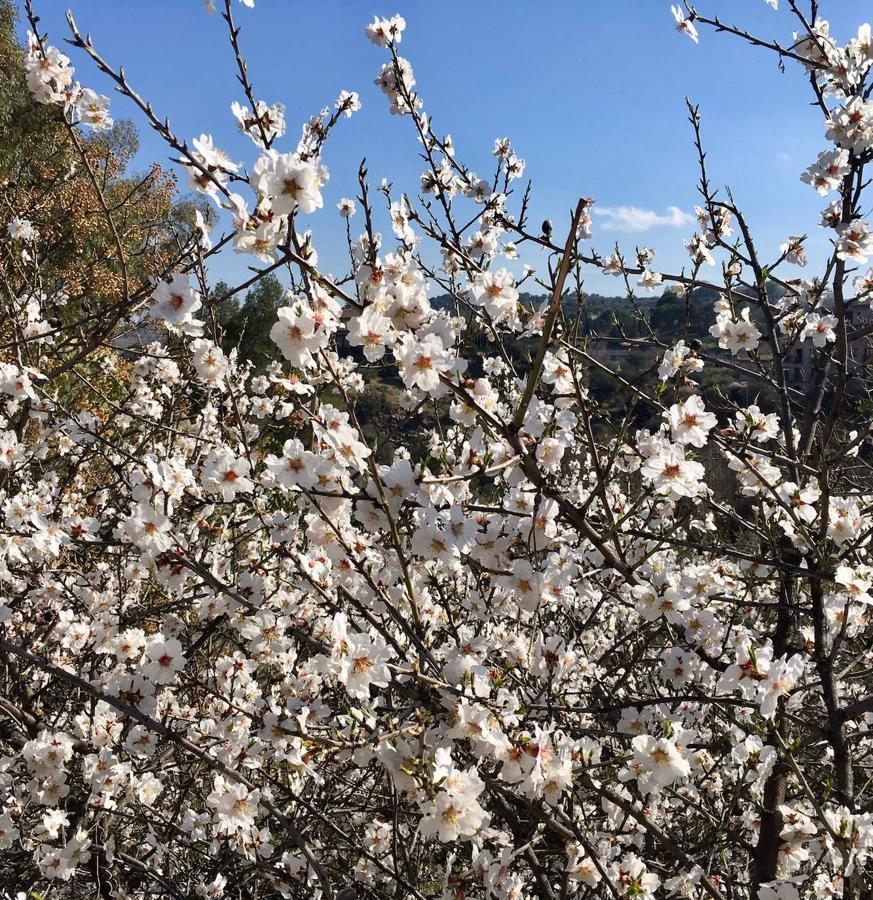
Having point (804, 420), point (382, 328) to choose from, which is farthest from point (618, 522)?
point (804, 420)

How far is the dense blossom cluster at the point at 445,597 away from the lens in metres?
1.70

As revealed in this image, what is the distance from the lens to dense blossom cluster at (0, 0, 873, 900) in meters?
1.70

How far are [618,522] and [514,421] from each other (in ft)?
1.36

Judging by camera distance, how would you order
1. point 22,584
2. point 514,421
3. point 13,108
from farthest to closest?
1. point 13,108
2. point 22,584
3. point 514,421

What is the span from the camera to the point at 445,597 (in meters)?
2.91

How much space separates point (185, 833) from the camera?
317 centimetres

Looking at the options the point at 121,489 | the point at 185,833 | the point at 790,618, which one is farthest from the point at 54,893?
the point at 790,618

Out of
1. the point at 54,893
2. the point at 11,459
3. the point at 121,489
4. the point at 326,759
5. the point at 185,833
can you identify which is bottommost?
the point at 54,893

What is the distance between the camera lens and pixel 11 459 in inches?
127

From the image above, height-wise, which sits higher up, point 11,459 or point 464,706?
point 11,459

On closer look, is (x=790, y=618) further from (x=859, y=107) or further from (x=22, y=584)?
(x=22, y=584)

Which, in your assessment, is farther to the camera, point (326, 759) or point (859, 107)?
point (859, 107)

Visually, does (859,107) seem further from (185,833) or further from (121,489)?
(121,489)

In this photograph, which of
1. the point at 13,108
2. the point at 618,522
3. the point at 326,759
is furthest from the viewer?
the point at 13,108
